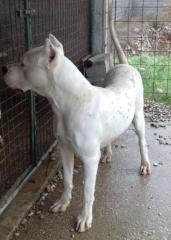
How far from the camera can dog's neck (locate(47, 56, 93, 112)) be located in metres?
3.19

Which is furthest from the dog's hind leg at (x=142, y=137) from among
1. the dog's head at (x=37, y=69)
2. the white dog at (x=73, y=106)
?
the dog's head at (x=37, y=69)

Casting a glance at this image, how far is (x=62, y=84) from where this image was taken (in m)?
3.22

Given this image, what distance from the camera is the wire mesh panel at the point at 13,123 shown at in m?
4.15

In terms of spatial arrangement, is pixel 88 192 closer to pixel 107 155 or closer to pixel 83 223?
pixel 83 223

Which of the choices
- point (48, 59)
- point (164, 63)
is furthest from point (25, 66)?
point (164, 63)

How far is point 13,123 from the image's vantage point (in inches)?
200

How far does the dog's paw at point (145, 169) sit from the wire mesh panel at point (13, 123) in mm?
1111

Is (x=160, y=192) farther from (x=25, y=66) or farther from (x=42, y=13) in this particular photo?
(x=42, y=13)

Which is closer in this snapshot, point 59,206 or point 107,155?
point 59,206

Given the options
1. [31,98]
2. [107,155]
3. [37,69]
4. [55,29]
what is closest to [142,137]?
[107,155]

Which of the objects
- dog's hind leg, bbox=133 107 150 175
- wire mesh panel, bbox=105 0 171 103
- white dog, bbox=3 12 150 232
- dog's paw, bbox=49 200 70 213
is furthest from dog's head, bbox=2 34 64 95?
wire mesh panel, bbox=105 0 171 103

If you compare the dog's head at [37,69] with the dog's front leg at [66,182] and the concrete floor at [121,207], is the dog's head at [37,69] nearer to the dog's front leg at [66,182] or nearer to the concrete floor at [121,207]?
the dog's front leg at [66,182]

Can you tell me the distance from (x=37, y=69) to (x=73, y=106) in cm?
38

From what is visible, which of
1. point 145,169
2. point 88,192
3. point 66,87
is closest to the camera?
point 66,87
